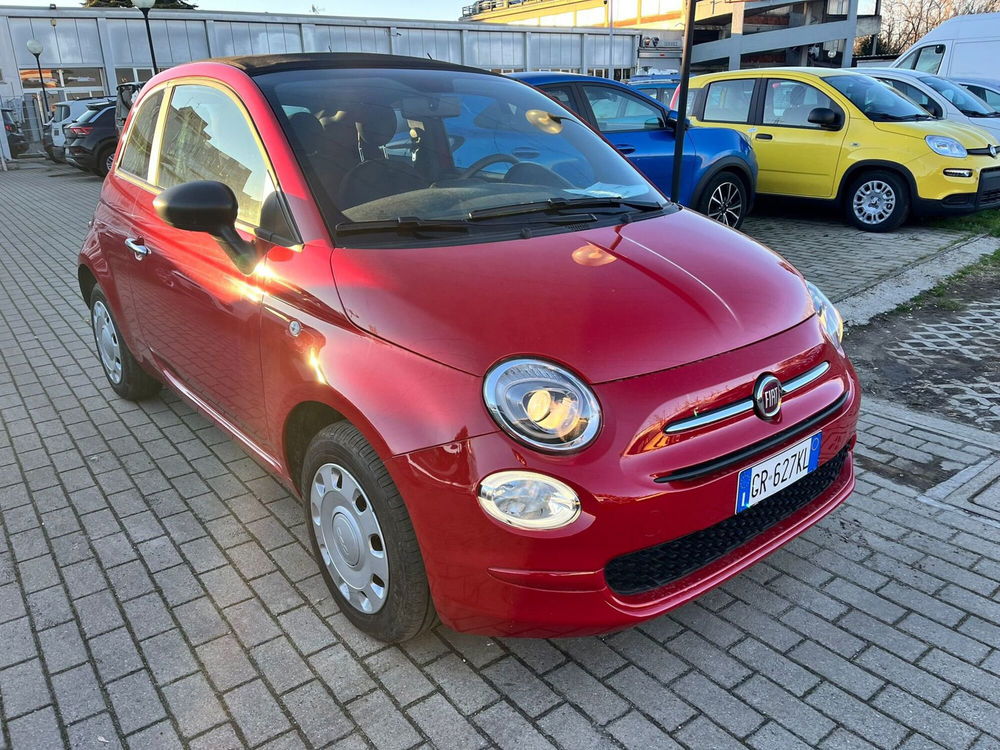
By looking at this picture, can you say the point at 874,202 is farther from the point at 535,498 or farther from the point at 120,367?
the point at 535,498

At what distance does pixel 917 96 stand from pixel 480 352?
33.5 ft

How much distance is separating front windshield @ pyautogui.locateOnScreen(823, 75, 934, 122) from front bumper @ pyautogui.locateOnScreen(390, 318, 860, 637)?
7.91 m

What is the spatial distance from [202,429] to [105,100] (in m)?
18.0

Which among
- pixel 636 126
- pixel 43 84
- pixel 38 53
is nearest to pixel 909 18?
pixel 43 84

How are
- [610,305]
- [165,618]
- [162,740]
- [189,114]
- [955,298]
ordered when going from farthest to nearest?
[955,298], [189,114], [165,618], [610,305], [162,740]

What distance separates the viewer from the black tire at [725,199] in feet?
26.7

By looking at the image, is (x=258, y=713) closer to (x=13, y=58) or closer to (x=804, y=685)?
(x=804, y=685)

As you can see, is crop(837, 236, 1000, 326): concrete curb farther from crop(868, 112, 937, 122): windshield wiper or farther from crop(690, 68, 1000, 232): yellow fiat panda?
crop(868, 112, 937, 122): windshield wiper

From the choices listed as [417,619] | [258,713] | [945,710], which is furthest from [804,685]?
[258,713]

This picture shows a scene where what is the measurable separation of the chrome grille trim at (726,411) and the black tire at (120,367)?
3.23 meters

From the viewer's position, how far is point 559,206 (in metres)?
2.97

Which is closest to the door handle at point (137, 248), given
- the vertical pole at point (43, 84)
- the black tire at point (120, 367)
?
the black tire at point (120, 367)

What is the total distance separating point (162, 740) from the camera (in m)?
2.22

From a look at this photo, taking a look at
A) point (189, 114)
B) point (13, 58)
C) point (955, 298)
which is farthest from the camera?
point (13, 58)
